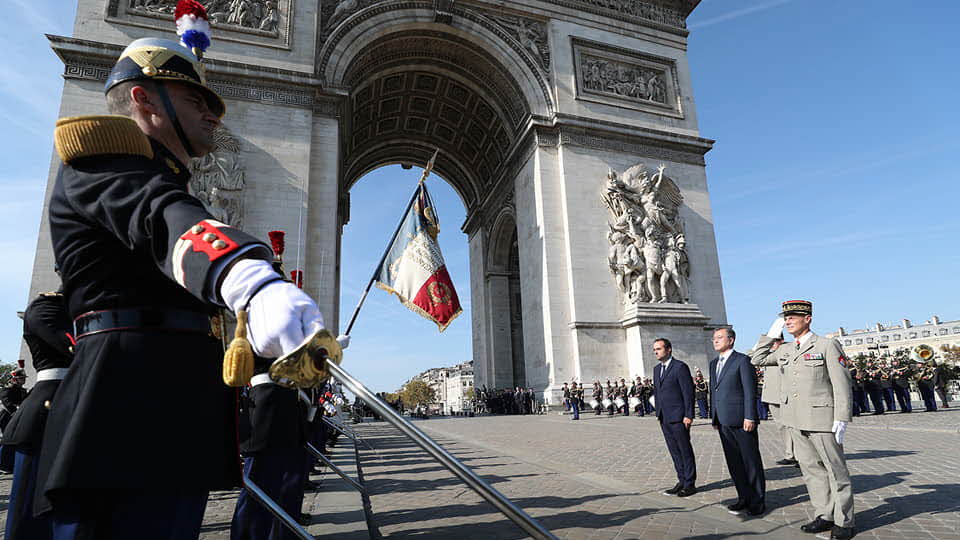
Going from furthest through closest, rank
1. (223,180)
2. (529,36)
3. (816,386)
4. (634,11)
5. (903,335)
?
1. (903,335)
2. (634,11)
3. (529,36)
4. (223,180)
5. (816,386)

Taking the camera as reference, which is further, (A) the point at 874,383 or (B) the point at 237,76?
(A) the point at 874,383

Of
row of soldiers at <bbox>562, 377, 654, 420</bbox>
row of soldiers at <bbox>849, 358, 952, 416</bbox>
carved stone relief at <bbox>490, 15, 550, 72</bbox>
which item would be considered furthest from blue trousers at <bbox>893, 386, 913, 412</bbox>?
carved stone relief at <bbox>490, 15, 550, 72</bbox>

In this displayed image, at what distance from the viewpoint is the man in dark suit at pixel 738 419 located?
175 inches

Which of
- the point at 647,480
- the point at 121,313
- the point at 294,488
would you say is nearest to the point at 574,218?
the point at 647,480

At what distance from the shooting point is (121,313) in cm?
137

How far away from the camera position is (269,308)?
39.7 inches

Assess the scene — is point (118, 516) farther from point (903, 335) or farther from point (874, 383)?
point (903, 335)

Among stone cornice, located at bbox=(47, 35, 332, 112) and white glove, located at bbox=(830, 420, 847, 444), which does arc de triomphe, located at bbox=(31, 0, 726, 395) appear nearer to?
stone cornice, located at bbox=(47, 35, 332, 112)

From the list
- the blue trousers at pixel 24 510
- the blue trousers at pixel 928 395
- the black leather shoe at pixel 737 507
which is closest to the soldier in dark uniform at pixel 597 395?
the blue trousers at pixel 928 395

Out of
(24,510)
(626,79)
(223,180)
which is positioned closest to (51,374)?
(24,510)

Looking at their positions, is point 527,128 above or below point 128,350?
above

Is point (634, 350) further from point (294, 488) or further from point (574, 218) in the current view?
point (294, 488)

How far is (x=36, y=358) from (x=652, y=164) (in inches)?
742

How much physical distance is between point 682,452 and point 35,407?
5.22 meters
